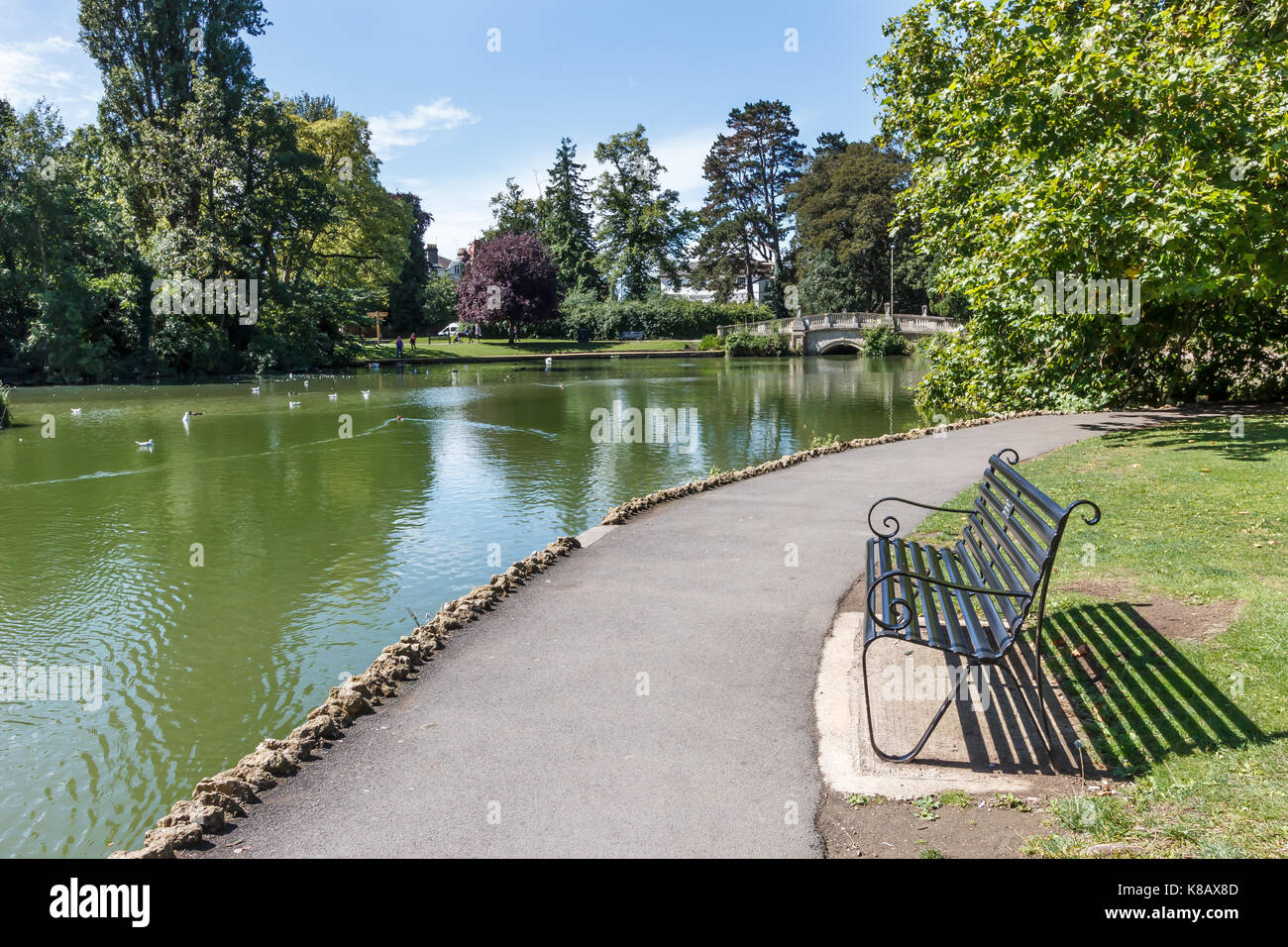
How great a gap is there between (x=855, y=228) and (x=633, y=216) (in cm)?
2336

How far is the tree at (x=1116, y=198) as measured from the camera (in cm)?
1285

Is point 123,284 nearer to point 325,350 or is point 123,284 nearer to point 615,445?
point 325,350

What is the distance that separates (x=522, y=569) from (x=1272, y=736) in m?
6.13

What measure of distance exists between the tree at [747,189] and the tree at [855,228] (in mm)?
4389

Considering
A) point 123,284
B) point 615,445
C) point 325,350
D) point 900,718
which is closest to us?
point 900,718

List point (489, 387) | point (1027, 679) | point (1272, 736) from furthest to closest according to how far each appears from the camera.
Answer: point (489, 387) → point (1027, 679) → point (1272, 736)

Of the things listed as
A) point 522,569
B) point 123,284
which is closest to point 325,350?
point 123,284

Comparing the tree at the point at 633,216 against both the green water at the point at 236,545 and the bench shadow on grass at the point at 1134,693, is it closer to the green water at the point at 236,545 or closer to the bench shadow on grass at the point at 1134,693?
the green water at the point at 236,545

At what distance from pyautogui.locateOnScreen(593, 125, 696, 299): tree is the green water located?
57225 mm

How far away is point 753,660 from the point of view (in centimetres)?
622

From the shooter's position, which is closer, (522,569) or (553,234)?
(522,569)

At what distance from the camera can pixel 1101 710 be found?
4973mm

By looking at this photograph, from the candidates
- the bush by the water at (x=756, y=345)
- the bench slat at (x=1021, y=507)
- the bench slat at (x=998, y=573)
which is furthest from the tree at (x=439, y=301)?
the bench slat at (x=998, y=573)
